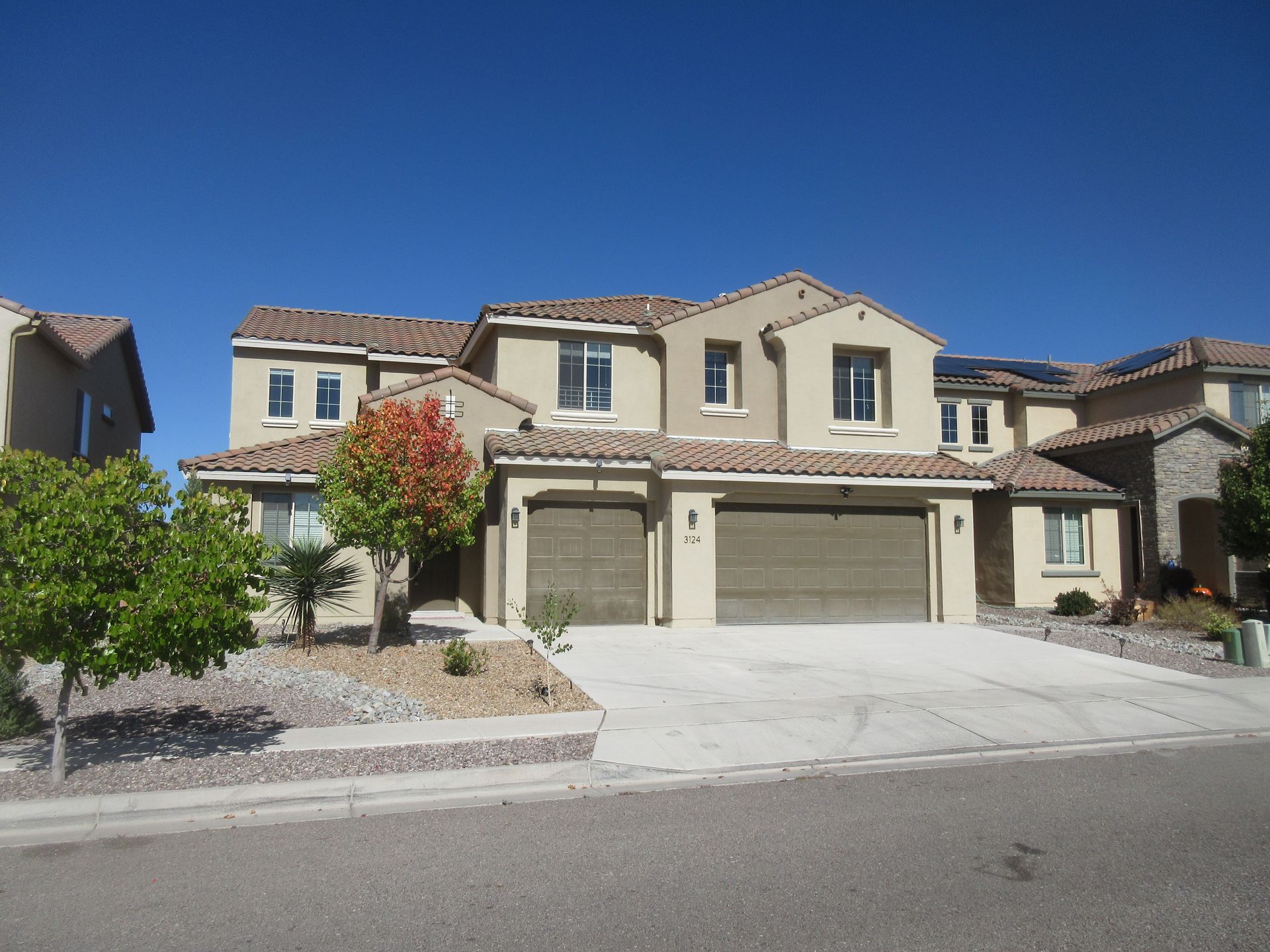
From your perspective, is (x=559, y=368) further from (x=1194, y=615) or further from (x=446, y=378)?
(x=1194, y=615)

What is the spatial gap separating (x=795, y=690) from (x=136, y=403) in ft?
91.3

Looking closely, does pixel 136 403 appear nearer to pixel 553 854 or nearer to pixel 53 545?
pixel 53 545

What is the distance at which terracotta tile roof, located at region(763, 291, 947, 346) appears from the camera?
19.3 m

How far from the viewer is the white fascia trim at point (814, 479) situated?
16.8m

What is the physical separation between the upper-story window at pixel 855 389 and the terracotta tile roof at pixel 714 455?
111 centimetres

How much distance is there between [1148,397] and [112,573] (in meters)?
26.6

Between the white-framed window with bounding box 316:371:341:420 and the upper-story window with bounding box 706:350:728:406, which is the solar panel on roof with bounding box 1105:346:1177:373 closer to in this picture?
the upper-story window with bounding box 706:350:728:406

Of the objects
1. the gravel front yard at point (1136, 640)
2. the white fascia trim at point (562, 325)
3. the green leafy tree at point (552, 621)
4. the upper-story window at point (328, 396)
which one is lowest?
the gravel front yard at point (1136, 640)

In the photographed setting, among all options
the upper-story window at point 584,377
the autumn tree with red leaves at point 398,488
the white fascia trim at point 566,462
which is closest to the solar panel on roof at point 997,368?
the upper-story window at point 584,377

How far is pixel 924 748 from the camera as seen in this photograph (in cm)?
859

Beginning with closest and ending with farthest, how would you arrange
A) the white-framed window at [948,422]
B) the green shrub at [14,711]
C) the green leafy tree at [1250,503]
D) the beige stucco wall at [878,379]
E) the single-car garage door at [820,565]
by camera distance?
1. the green shrub at [14,711]
2. the green leafy tree at [1250,503]
3. the single-car garage door at [820,565]
4. the beige stucco wall at [878,379]
5. the white-framed window at [948,422]

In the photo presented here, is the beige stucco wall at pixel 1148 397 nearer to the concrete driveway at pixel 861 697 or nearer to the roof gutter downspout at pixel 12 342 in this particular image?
the concrete driveway at pixel 861 697

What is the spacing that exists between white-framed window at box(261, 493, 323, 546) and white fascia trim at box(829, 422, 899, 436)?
36.8ft

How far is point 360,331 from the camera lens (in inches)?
933
